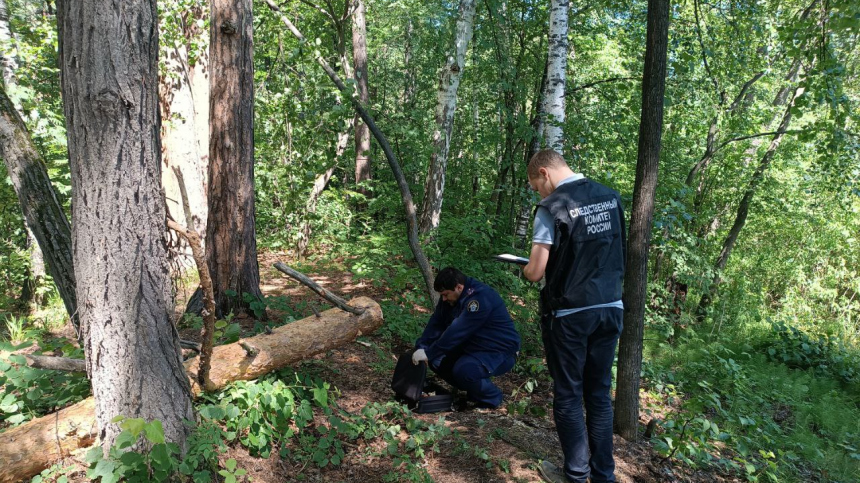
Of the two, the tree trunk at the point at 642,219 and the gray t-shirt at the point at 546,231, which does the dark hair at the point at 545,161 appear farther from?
the tree trunk at the point at 642,219

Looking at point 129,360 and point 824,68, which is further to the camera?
point 824,68

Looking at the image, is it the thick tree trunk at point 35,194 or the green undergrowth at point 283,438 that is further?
the thick tree trunk at point 35,194

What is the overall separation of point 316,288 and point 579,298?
7.72 feet

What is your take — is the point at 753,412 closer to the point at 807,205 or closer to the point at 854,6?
the point at 854,6

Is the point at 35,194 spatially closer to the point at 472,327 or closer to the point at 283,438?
the point at 283,438

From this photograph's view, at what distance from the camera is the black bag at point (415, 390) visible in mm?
4199

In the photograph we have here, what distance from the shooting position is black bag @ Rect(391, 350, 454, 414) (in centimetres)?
420

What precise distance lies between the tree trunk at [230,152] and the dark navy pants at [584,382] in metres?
3.15

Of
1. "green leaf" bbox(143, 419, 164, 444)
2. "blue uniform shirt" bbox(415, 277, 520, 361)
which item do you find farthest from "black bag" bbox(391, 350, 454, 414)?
"green leaf" bbox(143, 419, 164, 444)

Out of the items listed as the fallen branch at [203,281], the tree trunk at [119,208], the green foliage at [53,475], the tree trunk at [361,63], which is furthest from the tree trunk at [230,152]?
the tree trunk at [361,63]

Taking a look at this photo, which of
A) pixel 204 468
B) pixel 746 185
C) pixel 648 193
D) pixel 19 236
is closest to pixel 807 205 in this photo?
pixel 746 185

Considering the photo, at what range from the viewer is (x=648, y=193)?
380 centimetres

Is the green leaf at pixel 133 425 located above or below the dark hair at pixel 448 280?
below

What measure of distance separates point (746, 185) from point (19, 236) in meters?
14.4
